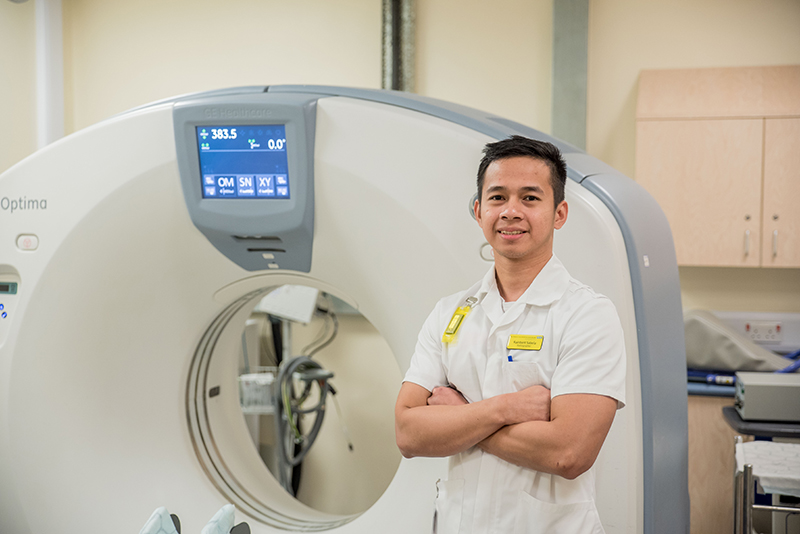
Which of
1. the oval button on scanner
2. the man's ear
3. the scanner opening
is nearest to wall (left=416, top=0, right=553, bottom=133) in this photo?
the scanner opening

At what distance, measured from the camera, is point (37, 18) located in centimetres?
301

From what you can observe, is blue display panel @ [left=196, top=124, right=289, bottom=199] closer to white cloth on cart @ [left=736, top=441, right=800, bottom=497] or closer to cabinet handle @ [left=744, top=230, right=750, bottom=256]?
white cloth on cart @ [left=736, top=441, right=800, bottom=497]

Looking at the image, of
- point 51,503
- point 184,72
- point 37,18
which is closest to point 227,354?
point 51,503

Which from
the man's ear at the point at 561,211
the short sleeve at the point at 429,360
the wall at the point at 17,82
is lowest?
the short sleeve at the point at 429,360

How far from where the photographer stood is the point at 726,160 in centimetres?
255

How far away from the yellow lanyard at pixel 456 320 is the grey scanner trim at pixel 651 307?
30 cm

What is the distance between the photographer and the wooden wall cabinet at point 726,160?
99.0 inches

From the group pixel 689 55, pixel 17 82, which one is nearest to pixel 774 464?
pixel 689 55

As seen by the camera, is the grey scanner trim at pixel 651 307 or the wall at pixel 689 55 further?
the wall at pixel 689 55

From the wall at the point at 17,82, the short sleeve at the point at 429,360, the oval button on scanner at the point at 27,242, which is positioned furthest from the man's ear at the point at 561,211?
the wall at the point at 17,82

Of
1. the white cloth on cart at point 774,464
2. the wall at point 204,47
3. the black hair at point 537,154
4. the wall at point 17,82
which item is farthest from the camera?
the wall at point 204,47

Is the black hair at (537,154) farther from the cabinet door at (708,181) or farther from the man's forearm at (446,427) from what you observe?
the cabinet door at (708,181)

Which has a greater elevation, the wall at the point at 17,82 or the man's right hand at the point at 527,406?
the wall at the point at 17,82

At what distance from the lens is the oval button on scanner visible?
4.89 ft
